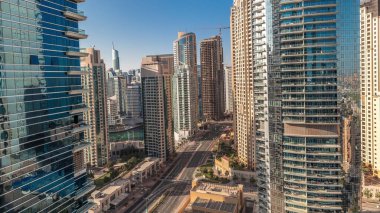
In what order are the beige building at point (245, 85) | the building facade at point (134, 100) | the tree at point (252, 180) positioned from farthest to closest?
the building facade at point (134, 100) < the beige building at point (245, 85) < the tree at point (252, 180)

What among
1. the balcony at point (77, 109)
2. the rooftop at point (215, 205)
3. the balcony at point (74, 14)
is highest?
the balcony at point (74, 14)

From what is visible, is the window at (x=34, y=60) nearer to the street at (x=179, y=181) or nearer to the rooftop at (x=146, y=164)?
the street at (x=179, y=181)

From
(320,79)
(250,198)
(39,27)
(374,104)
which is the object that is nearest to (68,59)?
(39,27)

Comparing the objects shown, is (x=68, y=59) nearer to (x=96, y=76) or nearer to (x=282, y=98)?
(x=282, y=98)

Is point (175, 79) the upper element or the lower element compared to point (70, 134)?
upper

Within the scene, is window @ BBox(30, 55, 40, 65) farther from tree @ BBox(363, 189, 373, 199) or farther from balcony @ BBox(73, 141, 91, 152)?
tree @ BBox(363, 189, 373, 199)

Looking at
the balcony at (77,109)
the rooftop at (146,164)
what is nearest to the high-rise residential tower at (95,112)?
the rooftop at (146,164)

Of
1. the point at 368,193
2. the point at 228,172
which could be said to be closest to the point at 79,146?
the point at 228,172
